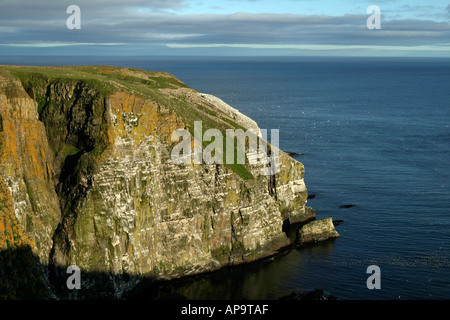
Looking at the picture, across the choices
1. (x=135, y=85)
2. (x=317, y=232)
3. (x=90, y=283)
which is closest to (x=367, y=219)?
(x=317, y=232)

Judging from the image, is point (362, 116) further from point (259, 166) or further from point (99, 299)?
point (99, 299)

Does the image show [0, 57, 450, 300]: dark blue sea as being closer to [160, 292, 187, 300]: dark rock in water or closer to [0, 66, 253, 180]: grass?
[160, 292, 187, 300]: dark rock in water

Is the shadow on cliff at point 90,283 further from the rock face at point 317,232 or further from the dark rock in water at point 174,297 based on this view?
the rock face at point 317,232

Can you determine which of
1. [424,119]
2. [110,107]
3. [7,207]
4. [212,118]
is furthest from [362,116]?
[7,207]

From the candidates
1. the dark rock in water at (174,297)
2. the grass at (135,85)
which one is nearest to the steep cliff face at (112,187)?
the grass at (135,85)

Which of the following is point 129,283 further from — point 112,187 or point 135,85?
point 135,85

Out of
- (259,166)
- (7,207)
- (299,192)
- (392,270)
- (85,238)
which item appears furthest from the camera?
(299,192)

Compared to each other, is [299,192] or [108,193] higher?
[108,193]
